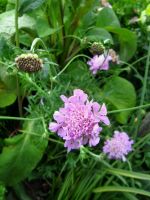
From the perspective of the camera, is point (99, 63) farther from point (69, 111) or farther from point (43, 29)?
point (69, 111)

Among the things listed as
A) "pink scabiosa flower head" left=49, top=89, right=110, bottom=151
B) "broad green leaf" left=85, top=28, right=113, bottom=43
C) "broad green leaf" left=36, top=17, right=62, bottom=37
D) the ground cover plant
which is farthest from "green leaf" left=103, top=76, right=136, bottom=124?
"pink scabiosa flower head" left=49, top=89, right=110, bottom=151

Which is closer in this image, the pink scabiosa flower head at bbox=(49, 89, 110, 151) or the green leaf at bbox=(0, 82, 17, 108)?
the pink scabiosa flower head at bbox=(49, 89, 110, 151)

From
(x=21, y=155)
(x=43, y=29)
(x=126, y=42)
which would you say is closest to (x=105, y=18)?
(x=126, y=42)

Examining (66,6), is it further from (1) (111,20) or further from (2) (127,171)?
(2) (127,171)

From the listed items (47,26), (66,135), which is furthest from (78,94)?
(47,26)

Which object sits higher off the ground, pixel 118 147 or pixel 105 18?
pixel 105 18

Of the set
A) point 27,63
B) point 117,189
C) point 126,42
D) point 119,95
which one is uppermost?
point 27,63

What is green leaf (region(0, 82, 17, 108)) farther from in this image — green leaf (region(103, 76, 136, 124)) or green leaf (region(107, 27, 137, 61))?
green leaf (region(107, 27, 137, 61))

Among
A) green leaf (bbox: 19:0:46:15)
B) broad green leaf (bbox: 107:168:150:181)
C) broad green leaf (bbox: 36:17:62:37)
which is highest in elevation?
green leaf (bbox: 19:0:46:15)
